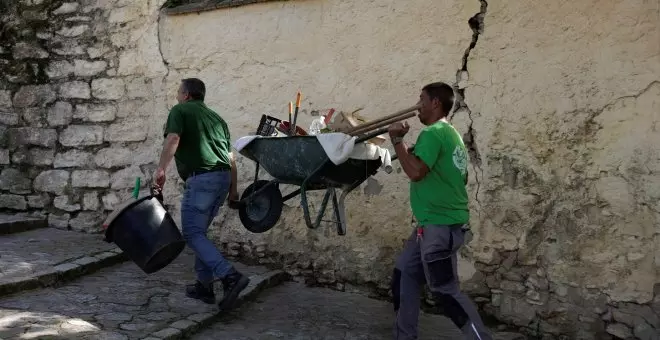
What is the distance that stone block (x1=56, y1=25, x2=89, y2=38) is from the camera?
6.34 meters

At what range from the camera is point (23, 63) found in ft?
21.3

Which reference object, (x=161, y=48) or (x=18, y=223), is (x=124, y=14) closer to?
(x=161, y=48)

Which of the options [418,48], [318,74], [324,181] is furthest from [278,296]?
[418,48]

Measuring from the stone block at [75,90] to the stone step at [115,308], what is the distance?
2.01 m

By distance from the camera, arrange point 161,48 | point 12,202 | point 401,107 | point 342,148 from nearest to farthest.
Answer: point 342,148 < point 401,107 < point 161,48 < point 12,202

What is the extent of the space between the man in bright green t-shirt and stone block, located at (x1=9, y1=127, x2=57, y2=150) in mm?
4368

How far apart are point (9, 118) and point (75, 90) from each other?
85 cm

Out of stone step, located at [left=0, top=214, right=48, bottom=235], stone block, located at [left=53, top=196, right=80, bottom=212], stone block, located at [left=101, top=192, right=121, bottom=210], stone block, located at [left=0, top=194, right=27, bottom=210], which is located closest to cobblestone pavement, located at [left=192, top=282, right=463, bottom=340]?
→ stone block, located at [left=101, top=192, right=121, bottom=210]

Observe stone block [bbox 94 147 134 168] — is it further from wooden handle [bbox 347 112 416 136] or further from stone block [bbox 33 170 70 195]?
wooden handle [bbox 347 112 416 136]

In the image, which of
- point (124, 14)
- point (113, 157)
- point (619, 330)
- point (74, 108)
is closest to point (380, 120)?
point (619, 330)

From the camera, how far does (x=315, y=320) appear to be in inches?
178

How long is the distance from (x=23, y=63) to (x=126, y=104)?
1.33 meters

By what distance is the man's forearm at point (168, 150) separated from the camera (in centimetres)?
413

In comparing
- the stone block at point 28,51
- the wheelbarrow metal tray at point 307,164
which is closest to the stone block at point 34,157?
the stone block at point 28,51
